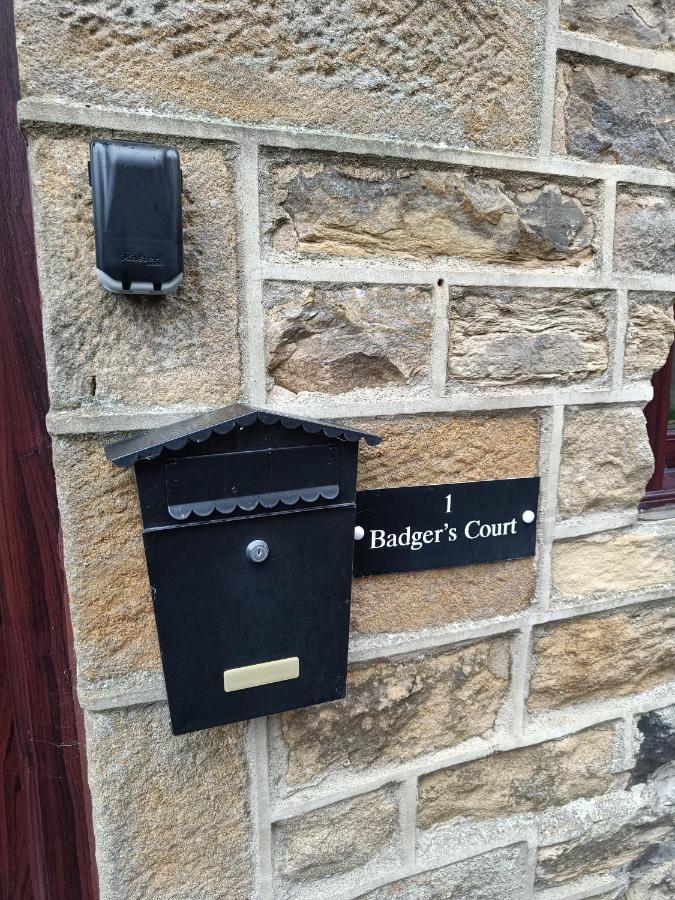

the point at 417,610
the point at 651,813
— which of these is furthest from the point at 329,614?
the point at 651,813

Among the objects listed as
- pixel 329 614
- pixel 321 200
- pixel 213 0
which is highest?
pixel 213 0

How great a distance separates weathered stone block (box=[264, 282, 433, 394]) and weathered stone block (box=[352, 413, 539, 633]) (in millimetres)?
85

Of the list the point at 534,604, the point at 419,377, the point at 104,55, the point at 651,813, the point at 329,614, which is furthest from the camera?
the point at 651,813

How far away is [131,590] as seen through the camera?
0.98 metres

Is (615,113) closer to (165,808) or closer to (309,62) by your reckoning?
(309,62)

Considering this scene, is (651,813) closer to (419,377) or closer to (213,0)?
(419,377)

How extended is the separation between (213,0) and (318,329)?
0.48 metres

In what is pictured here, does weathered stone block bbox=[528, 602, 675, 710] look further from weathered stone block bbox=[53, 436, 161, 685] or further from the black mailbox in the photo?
weathered stone block bbox=[53, 436, 161, 685]

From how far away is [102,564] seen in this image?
3.12 feet

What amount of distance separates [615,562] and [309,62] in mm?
1112

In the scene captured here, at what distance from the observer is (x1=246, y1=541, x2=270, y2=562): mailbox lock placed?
89 cm

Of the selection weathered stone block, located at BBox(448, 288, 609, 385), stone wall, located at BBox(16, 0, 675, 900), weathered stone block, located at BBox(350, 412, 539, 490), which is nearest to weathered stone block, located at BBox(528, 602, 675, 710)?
stone wall, located at BBox(16, 0, 675, 900)

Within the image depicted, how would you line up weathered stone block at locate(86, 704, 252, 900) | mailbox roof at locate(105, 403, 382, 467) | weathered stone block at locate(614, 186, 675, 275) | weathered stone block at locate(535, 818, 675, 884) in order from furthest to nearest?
weathered stone block at locate(535, 818, 675, 884) → weathered stone block at locate(614, 186, 675, 275) → weathered stone block at locate(86, 704, 252, 900) → mailbox roof at locate(105, 403, 382, 467)

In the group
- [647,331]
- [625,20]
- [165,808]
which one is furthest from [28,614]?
[625,20]
